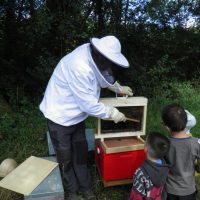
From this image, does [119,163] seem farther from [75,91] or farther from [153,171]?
[75,91]

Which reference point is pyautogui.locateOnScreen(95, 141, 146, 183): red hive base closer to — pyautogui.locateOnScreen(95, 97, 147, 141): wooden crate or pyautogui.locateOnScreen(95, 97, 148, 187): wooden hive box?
pyautogui.locateOnScreen(95, 97, 148, 187): wooden hive box

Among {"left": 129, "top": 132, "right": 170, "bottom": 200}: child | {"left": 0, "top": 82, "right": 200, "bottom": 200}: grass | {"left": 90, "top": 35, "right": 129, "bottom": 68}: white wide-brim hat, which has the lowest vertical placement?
{"left": 0, "top": 82, "right": 200, "bottom": 200}: grass

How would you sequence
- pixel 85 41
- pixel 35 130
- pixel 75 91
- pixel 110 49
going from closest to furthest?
1. pixel 110 49
2. pixel 75 91
3. pixel 35 130
4. pixel 85 41

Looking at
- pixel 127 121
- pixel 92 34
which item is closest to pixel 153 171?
pixel 127 121

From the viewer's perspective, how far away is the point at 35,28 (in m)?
5.31

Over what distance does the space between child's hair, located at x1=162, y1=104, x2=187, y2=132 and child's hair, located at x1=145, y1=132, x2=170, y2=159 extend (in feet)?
0.37

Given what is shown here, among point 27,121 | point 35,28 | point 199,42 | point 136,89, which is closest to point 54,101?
point 27,121

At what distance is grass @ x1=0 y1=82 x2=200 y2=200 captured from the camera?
3061mm

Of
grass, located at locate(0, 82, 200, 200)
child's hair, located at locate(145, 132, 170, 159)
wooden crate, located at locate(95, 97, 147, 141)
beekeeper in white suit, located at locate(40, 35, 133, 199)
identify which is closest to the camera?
child's hair, located at locate(145, 132, 170, 159)

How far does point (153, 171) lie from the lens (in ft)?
7.54

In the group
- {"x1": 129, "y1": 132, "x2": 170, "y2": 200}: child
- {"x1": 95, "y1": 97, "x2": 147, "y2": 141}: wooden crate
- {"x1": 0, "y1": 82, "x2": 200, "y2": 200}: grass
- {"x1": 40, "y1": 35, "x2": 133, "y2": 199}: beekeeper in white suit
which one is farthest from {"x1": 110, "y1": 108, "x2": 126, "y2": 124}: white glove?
{"x1": 0, "y1": 82, "x2": 200, "y2": 200}: grass

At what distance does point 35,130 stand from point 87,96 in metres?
2.04

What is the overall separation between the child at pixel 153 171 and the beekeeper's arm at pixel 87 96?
1.44 feet

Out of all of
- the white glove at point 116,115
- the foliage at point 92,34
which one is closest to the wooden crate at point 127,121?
the white glove at point 116,115
